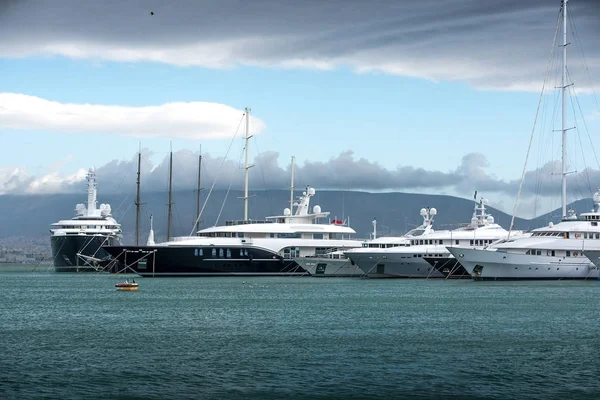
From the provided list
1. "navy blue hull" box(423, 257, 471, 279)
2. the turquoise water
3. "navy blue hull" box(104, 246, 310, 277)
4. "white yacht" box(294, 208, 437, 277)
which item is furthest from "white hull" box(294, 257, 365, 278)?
the turquoise water

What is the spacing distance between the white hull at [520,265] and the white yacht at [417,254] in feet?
33.8

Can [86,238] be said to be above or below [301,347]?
above

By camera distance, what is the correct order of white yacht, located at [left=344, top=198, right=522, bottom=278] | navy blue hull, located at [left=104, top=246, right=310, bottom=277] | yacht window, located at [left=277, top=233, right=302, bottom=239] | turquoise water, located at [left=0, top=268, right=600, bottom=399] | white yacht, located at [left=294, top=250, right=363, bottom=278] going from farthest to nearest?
yacht window, located at [left=277, top=233, right=302, bottom=239] → white yacht, located at [left=294, top=250, right=363, bottom=278] → navy blue hull, located at [left=104, top=246, right=310, bottom=277] → white yacht, located at [left=344, top=198, right=522, bottom=278] → turquoise water, located at [left=0, top=268, right=600, bottom=399]

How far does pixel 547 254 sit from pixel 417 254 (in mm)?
16219

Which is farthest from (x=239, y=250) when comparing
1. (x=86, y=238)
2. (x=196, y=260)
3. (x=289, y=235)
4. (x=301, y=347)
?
(x=301, y=347)

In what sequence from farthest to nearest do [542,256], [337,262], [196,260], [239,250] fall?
[337,262] < [239,250] < [196,260] < [542,256]

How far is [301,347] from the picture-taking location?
3775 centimetres

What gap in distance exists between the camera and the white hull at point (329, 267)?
106 meters

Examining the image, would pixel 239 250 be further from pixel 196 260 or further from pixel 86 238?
pixel 86 238

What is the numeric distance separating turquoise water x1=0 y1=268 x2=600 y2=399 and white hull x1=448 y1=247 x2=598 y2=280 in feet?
61.2

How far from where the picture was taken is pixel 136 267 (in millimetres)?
101562

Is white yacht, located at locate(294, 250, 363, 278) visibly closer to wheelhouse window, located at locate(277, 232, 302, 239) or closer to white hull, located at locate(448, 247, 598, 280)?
wheelhouse window, located at locate(277, 232, 302, 239)

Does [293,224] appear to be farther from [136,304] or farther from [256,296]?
[136,304]

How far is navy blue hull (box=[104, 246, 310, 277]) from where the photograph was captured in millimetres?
98938
